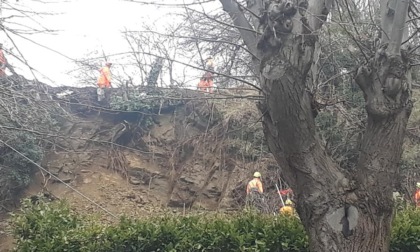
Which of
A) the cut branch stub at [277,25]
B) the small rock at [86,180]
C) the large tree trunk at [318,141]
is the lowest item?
the small rock at [86,180]

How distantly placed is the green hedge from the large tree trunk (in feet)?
4.87

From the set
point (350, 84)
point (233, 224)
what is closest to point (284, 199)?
point (350, 84)

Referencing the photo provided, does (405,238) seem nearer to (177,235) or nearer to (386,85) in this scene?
(386,85)

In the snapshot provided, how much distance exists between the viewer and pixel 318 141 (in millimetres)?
4031

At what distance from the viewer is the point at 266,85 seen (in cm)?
398

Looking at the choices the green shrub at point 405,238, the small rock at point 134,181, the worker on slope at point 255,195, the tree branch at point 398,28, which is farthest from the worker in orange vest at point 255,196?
the tree branch at point 398,28

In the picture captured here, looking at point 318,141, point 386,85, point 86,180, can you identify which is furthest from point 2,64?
point 86,180

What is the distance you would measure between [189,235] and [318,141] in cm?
234

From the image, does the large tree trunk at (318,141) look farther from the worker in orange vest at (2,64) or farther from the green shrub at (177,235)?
the worker in orange vest at (2,64)

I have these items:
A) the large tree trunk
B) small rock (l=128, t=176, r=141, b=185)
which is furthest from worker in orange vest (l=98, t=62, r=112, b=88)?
the large tree trunk

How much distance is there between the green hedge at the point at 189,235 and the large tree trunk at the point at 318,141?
4.87ft

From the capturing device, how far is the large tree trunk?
3.83m

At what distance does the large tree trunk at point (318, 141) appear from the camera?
12.6ft

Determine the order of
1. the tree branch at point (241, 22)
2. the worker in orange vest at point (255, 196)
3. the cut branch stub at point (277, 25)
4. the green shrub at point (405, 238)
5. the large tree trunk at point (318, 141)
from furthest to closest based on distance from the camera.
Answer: the worker in orange vest at point (255, 196)
the green shrub at point (405, 238)
the tree branch at point (241, 22)
the cut branch stub at point (277, 25)
the large tree trunk at point (318, 141)
